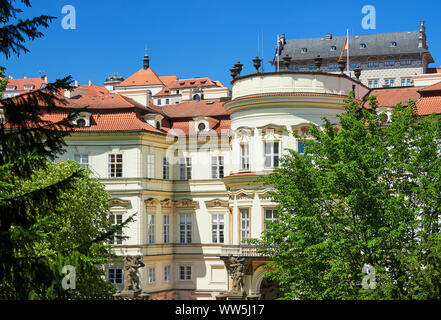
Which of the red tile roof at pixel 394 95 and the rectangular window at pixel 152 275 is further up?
the red tile roof at pixel 394 95

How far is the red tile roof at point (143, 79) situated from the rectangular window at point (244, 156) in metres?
107

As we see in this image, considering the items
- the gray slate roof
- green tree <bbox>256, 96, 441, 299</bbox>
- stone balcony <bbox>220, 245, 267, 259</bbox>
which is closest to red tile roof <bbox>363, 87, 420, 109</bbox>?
stone balcony <bbox>220, 245, 267, 259</bbox>

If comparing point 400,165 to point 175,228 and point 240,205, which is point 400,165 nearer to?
point 240,205

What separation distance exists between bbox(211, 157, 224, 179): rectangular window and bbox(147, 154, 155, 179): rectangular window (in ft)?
13.7

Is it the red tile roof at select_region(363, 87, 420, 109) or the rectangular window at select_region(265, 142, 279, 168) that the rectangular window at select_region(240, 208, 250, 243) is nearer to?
the rectangular window at select_region(265, 142, 279, 168)

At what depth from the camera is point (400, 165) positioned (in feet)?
111

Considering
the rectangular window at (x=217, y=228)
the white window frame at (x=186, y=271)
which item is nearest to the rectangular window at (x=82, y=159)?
the rectangular window at (x=217, y=228)

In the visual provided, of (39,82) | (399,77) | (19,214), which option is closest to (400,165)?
(19,214)

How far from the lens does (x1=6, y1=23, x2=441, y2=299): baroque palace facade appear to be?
4859cm

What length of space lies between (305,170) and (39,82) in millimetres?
134667

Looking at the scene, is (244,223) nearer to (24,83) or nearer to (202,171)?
(202,171)

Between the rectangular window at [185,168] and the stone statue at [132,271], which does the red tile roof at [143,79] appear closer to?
the rectangular window at [185,168]

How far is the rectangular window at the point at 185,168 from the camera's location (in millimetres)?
56188

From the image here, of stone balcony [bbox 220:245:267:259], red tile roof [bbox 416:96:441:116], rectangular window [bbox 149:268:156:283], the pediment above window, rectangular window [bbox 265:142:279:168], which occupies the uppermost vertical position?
red tile roof [bbox 416:96:441:116]
